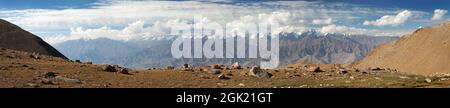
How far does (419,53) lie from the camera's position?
16425 cm

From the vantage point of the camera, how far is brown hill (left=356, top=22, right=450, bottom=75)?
491 ft

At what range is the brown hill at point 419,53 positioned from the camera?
14962 cm

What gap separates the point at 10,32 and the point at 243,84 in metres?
169

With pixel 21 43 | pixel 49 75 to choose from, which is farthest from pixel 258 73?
pixel 21 43

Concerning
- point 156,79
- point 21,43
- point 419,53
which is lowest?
point 419,53

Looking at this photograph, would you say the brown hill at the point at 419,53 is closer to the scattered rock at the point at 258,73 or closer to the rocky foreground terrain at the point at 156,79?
the rocky foreground terrain at the point at 156,79

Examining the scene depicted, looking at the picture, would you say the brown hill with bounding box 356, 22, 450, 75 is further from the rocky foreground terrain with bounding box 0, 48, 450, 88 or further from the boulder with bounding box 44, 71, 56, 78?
the boulder with bounding box 44, 71, 56, 78

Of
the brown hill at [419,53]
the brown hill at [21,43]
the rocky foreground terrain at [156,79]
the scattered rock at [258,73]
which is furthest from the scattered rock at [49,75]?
the brown hill at [21,43]

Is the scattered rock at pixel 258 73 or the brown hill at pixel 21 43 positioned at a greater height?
the brown hill at pixel 21 43

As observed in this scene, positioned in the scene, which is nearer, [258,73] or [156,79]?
[156,79]

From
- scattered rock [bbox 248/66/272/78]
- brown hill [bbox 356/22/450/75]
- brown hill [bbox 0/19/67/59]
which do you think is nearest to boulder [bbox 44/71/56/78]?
scattered rock [bbox 248/66/272/78]

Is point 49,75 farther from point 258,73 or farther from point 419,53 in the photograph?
point 419,53
